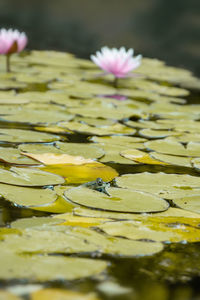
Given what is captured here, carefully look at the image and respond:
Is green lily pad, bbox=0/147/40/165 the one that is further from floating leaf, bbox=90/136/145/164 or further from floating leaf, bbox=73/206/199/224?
floating leaf, bbox=73/206/199/224

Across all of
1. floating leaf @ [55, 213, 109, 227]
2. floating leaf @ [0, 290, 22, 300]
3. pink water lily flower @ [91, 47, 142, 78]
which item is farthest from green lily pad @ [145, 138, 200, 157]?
pink water lily flower @ [91, 47, 142, 78]

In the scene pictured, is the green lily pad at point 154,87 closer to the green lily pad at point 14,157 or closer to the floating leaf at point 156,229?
the green lily pad at point 14,157

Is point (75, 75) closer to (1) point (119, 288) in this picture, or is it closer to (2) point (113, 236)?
(2) point (113, 236)

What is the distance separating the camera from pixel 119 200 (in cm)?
100

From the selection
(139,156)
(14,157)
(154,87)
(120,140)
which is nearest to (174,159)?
(139,156)

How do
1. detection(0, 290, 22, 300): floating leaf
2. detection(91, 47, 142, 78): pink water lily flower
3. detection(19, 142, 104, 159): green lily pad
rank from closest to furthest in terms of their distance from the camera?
detection(0, 290, 22, 300): floating leaf, detection(19, 142, 104, 159): green lily pad, detection(91, 47, 142, 78): pink water lily flower

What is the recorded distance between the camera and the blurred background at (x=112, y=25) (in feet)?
12.3

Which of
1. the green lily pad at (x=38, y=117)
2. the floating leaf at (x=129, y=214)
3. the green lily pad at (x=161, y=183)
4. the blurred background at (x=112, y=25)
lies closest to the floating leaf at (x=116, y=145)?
the green lily pad at (x=161, y=183)

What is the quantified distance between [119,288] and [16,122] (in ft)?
3.39

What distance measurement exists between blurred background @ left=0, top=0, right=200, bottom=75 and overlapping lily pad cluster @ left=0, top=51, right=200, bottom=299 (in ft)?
4.69

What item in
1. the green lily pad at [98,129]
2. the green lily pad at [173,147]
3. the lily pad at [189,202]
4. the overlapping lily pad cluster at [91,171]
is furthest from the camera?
the green lily pad at [98,129]

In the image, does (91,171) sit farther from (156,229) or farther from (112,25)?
(112,25)

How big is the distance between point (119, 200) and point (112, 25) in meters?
3.07

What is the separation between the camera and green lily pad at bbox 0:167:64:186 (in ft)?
3.45
